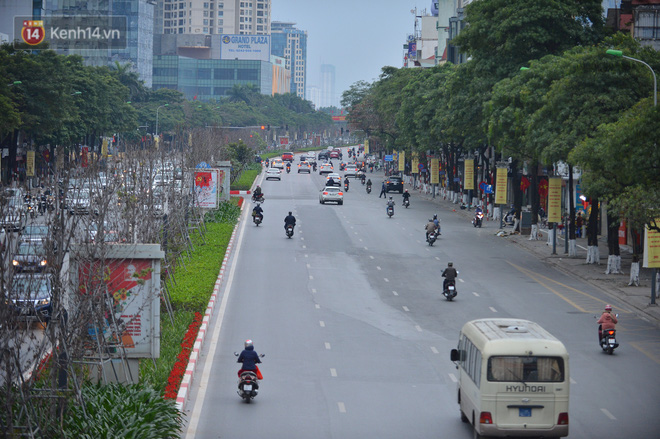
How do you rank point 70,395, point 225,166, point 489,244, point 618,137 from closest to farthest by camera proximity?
point 70,395 → point 618,137 → point 489,244 → point 225,166

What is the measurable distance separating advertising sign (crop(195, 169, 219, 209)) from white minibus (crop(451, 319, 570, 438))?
117ft

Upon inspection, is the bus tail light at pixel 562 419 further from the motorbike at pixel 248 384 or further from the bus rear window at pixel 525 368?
the motorbike at pixel 248 384

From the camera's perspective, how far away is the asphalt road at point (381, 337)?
61.9 ft

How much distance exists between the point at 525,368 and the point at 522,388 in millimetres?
343

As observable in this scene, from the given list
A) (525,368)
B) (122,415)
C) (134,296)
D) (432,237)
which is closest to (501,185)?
(432,237)

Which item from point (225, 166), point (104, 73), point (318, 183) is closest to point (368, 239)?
A: point (225, 166)

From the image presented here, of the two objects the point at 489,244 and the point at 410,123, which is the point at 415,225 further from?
the point at 410,123

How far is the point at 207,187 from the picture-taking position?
173ft

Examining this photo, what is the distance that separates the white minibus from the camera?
53.9ft

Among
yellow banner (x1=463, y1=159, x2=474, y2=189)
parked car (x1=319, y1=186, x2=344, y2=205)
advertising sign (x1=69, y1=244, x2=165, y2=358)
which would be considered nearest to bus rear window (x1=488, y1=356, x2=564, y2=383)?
advertising sign (x1=69, y1=244, x2=165, y2=358)

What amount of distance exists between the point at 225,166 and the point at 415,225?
52.4 feet

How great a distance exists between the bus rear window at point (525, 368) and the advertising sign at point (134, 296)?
6.93 meters

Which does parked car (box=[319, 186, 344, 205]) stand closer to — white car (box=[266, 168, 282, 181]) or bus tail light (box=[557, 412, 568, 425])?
white car (box=[266, 168, 282, 181])

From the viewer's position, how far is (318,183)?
102062 millimetres
